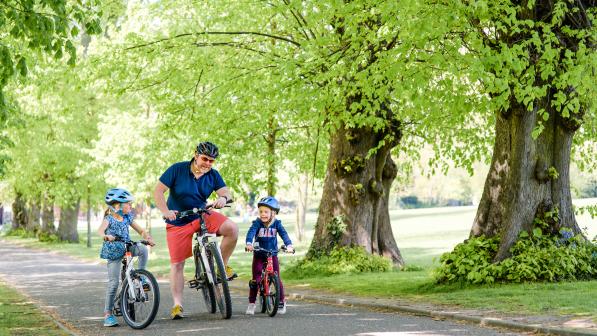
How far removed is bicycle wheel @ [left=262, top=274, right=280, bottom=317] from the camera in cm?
1072

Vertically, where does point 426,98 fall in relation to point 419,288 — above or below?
above

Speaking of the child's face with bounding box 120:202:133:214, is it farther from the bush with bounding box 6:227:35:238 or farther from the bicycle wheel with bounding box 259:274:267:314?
the bush with bounding box 6:227:35:238

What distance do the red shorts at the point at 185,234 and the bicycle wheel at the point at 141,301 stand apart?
0.45 meters

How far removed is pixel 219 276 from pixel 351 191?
9.83 metres

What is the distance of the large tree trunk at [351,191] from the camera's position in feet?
63.8

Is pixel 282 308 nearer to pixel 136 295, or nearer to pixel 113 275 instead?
pixel 136 295

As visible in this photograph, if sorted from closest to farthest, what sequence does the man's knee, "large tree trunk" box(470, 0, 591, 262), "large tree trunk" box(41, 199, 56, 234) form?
the man's knee → "large tree trunk" box(470, 0, 591, 262) → "large tree trunk" box(41, 199, 56, 234)

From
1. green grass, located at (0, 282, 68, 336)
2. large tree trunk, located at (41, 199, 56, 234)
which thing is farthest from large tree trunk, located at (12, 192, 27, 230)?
green grass, located at (0, 282, 68, 336)

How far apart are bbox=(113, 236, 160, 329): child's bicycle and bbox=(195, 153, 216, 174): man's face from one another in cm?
104

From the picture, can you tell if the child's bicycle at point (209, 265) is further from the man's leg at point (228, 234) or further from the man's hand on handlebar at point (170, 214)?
the man's leg at point (228, 234)

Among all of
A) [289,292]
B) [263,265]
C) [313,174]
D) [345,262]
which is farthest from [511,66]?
[313,174]

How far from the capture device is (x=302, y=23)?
63.1ft

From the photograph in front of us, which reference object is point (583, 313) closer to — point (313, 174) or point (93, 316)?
point (93, 316)

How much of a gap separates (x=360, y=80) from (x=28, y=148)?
101 feet
